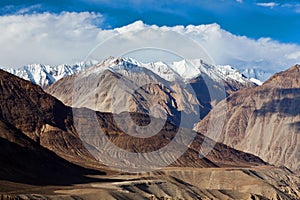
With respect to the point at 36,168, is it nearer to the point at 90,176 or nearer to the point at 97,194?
the point at 90,176

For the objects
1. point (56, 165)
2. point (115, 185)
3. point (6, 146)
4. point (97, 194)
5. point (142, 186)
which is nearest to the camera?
point (97, 194)

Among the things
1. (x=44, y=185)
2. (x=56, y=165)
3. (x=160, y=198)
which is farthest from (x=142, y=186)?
(x=56, y=165)

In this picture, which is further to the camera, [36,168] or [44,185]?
[36,168]

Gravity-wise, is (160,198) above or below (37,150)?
below

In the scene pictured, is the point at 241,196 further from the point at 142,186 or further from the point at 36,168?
the point at 36,168

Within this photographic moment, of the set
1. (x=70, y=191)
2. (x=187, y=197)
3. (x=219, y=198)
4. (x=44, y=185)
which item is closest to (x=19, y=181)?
(x=44, y=185)

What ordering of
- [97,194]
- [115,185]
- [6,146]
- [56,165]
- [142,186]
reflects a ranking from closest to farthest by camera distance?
[97,194], [115,185], [142,186], [6,146], [56,165]
